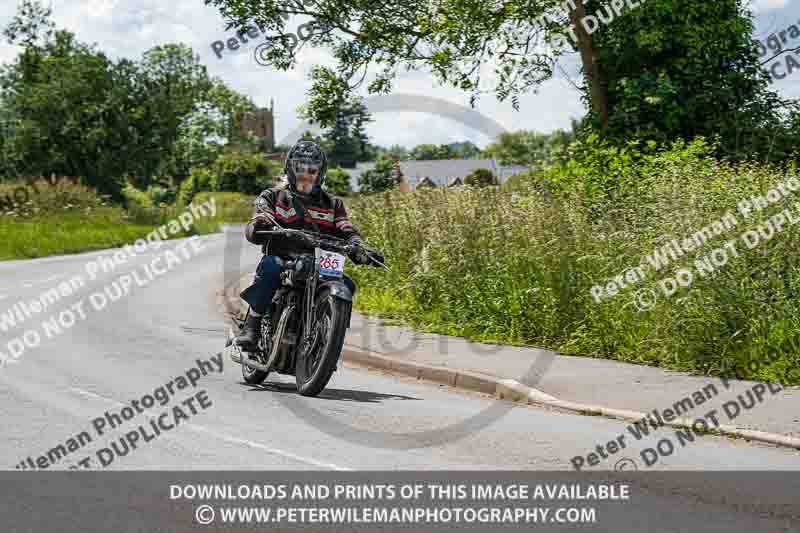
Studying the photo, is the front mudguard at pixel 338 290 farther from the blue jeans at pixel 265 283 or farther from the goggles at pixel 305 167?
the goggles at pixel 305 167

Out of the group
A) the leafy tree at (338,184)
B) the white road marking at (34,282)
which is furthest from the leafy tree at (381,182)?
the leafy tree at (338,184)

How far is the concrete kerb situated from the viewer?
8.16 metres

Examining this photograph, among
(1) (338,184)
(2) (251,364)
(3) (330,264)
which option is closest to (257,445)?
(3) (330,264)

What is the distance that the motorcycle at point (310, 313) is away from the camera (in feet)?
30.3

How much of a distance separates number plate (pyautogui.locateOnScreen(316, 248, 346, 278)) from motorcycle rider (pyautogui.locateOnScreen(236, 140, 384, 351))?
1.28ft

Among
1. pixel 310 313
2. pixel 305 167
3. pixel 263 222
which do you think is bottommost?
pixel 310 313

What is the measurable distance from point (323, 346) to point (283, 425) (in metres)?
1.02

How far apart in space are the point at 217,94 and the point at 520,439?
101464mm

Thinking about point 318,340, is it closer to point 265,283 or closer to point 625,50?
point 265,283

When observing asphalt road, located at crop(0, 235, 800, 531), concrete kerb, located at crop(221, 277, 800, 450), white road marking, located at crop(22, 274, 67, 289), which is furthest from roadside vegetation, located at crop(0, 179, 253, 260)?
concrete kerb, located at crop(221, 277, 800, 450)

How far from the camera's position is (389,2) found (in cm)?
2016

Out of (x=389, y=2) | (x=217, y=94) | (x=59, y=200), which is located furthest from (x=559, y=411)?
(x=217, y=94)

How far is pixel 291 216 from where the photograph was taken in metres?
10.1

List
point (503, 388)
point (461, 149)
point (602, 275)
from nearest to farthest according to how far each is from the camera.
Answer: point (503, 388), point (602, 275), point (461, 149)
